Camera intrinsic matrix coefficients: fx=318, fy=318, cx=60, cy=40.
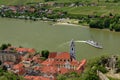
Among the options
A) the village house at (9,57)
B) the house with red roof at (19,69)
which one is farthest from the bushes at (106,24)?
the house with red roof at (19,69)

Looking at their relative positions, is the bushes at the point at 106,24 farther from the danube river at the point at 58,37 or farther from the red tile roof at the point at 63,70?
the red tile roof at the point at 63,70

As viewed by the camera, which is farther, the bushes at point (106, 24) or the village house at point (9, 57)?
the bushes at point (106, 24)

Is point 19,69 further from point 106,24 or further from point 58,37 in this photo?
point 106,24

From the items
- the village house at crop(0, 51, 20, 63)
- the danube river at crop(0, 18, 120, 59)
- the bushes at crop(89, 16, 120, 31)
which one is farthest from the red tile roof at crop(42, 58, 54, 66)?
the bushes at crop(89, 16, 120, 31)

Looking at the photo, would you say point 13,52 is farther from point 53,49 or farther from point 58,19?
point 58,19

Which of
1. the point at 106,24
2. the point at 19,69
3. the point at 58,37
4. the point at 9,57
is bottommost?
the point at 106,24

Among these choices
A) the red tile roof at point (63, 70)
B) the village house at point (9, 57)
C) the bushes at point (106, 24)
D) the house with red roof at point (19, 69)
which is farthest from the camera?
the bushes at point (106, 24)

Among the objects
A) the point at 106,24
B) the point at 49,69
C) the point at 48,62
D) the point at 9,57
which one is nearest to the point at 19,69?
the point at 49,69

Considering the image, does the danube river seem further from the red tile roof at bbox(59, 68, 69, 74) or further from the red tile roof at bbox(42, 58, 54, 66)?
the red tile roof at bbox(59, 68, 69, 74)

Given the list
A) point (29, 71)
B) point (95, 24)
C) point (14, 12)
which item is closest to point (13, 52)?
point (29, 71)
